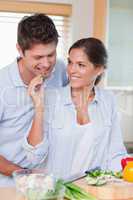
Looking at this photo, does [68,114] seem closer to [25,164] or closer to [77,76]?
[77,76]

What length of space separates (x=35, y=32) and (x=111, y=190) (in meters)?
0.69

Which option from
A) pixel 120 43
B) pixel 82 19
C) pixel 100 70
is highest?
pixel 82 19

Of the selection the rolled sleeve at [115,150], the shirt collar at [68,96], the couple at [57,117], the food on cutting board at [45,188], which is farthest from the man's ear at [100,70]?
the food on cutting board at [45,188]

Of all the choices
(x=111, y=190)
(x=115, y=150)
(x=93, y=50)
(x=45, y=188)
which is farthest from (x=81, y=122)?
(x=45, y=188)

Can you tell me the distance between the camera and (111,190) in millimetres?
1566

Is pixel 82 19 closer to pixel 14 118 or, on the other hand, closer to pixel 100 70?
pixel 100 70

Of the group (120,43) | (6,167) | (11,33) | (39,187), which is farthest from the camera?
(120,43)

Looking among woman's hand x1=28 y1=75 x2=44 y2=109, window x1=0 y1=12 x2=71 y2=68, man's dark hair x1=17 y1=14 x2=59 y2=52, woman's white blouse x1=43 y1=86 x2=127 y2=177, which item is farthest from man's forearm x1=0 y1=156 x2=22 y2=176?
window x1=0 y1=12 x2=71 y2=68

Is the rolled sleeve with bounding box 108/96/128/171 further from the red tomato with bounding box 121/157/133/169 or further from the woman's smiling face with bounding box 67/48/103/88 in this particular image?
the woman's smiling face with bounding box 67/48/103/88

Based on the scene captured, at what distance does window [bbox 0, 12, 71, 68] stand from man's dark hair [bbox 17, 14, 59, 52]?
3.59 feet

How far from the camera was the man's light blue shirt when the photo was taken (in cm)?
191

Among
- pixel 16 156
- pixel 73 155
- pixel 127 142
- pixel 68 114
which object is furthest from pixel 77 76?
pixel 127 142

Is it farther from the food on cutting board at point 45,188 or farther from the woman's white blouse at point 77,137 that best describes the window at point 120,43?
the food on cutting board at point 45,188

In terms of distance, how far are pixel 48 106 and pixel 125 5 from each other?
136 cm
